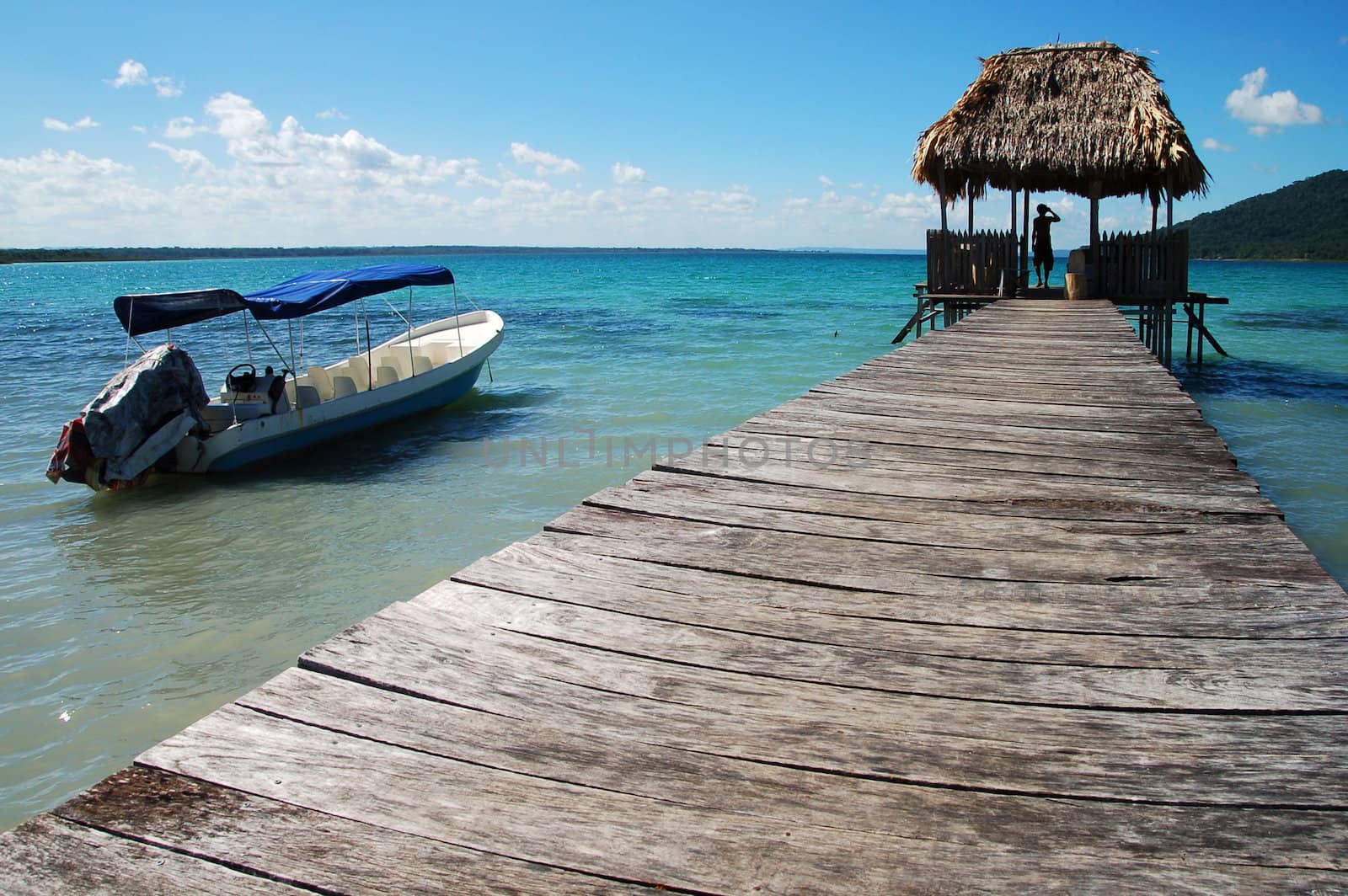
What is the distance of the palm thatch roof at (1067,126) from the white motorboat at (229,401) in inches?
376

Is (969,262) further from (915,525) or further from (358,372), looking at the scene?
(915,525)

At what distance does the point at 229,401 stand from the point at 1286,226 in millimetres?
120960

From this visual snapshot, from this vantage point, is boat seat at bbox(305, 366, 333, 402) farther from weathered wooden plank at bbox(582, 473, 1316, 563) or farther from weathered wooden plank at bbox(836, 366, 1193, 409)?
weathered wooden plank at bbox(582, 473, 1316, 563)

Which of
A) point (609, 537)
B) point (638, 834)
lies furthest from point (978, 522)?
point (638, 834)

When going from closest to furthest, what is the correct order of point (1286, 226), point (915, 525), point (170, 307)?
point (915, 525), point (170, 307), point (1286, 226)

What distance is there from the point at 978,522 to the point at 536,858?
7.18ft

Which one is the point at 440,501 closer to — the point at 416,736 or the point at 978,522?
the point at 978,522

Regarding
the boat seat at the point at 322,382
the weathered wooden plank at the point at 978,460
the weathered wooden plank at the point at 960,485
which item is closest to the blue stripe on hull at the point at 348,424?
the boat seat at the point at 322,382

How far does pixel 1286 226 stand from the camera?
339 ft

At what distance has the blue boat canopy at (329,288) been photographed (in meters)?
12.1

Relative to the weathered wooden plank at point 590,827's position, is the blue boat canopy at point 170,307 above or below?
above

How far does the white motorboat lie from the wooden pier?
9.27 metres

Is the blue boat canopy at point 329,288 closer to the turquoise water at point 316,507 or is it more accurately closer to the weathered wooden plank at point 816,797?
the turquoise water at point 316,507

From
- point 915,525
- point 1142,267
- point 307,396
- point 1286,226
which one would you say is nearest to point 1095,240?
point 1142,267
